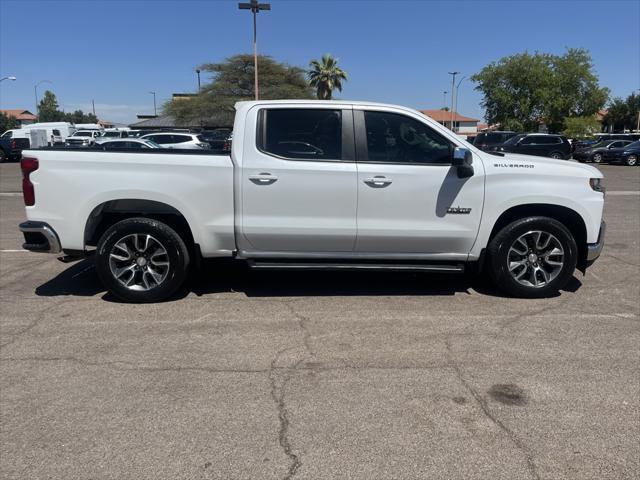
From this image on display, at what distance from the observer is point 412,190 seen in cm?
518

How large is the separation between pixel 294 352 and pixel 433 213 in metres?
2.01

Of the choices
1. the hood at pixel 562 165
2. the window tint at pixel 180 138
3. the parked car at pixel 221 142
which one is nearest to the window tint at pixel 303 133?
the parked car at pixel 221 142

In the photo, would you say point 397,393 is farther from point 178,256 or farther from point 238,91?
point 238,91

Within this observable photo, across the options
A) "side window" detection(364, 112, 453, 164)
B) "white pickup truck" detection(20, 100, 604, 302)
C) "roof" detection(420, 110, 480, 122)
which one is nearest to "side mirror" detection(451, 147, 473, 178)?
"white pickup truck" detection(20, 100, 604, 302)

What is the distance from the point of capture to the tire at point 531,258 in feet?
17.5

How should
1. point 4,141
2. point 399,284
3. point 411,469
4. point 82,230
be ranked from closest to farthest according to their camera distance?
point 411,469, point 82,230, point 399,284, point 4,141

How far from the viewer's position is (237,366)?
3.98m

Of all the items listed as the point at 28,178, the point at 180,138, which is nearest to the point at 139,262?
the point at 28,178

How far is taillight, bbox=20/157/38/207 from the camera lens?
16.6 ft

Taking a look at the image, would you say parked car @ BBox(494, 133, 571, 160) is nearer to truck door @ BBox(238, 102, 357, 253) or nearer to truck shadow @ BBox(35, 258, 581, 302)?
truck shadow @ BBox(35, 258, 581, 302)

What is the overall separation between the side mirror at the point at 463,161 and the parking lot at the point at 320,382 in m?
1.31

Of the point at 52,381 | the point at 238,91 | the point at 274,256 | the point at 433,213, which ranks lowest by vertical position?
the point at 52,381

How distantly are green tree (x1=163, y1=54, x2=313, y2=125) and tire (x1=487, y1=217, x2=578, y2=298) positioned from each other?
51.3 meters

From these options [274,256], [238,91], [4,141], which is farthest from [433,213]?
[238,91]
